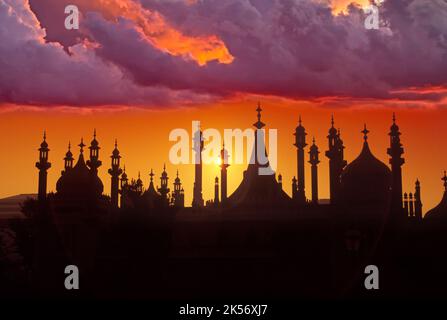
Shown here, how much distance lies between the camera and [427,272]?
108 feet

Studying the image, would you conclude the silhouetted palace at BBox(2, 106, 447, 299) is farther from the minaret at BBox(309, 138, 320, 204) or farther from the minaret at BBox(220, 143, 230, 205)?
the minaret at BBox(309, 138, 320, 204)

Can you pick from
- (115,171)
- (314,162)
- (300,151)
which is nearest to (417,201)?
(314,162)

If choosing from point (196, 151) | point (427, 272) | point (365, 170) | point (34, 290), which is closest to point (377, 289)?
point (427, 272)

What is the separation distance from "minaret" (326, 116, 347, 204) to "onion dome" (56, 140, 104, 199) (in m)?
12.2

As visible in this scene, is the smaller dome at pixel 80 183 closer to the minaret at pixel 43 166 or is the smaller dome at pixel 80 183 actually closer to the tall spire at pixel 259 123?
the minaret at pixel 43 166

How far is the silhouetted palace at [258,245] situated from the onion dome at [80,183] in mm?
311

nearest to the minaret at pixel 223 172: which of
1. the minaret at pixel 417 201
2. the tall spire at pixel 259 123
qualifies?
the tall spire at pixel 259 123

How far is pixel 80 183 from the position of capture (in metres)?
40.1

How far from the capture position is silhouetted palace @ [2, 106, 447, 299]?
32.8 metres

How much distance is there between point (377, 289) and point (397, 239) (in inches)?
140

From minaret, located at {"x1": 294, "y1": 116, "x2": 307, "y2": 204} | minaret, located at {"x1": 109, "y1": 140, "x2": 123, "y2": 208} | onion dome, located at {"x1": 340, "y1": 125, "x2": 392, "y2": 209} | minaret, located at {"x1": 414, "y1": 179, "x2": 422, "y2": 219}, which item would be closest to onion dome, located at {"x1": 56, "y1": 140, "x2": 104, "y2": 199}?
minaret, located at {"x1": 109, "y1": 140, "x2": 123, "y2": 208}
